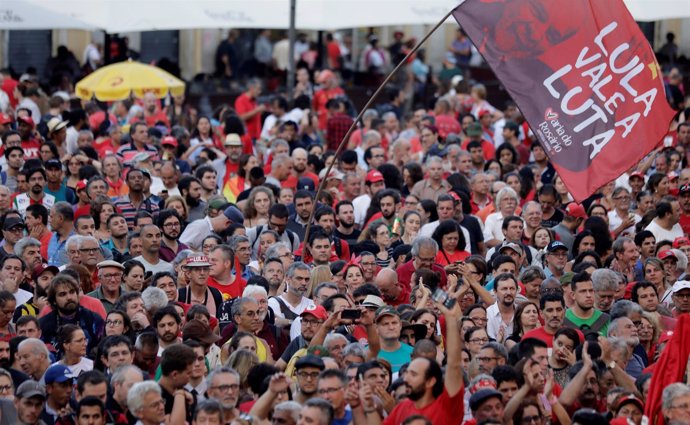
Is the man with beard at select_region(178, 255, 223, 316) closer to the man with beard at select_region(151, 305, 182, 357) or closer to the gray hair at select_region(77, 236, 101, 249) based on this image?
the gray hair at select_region(77, 236, 101, 249)

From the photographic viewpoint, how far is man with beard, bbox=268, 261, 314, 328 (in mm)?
13156

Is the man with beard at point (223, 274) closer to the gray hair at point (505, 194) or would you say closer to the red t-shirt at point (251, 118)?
the gray hair at point (505, 194)

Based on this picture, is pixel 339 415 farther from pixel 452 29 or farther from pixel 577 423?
pixel 452 29

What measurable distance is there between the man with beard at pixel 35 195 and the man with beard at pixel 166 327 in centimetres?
502

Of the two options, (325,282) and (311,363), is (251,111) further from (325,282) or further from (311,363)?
(311,363)

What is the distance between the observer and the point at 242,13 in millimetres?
24234

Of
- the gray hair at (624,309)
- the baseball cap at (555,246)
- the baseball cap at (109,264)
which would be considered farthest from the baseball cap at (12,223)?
the gray hair at (624,309)

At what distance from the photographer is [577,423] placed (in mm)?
9461

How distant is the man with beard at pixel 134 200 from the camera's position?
53.6ft

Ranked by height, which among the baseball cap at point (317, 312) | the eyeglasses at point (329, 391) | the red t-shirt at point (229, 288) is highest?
the baseball cap at point (317, 312)

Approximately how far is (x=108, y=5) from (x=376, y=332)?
12.8 metres

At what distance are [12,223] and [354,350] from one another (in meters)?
4.76

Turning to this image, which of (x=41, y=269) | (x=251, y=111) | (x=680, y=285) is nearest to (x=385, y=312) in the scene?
(x=680, y=285)

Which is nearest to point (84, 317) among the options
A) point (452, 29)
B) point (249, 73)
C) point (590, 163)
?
point (590, 163)
